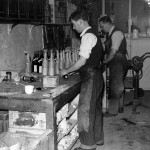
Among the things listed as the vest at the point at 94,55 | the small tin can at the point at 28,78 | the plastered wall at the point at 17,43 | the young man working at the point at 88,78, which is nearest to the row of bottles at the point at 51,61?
the plastered wall at the point at 17,43

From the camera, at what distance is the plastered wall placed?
372 centimetres

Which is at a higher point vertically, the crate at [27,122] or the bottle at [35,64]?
the bottle at [35,64]

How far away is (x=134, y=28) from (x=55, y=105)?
5795 mm

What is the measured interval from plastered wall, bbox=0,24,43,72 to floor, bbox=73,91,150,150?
1583 millimetres

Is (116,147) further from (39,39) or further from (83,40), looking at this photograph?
(39,39)

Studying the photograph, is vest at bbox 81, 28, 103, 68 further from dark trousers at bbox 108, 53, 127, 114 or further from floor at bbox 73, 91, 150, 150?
dark trousers at bbox 108, 53, 127, 114

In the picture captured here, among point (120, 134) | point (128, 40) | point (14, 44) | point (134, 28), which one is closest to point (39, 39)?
point (14, 44)

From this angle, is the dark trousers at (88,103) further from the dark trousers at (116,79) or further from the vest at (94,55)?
the dark trousers at (116,79)

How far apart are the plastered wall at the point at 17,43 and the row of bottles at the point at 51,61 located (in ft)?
0.57

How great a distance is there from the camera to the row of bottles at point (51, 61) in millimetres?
3988

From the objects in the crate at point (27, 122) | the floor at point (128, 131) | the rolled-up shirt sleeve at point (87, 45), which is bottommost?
the floor at point (128, 131)

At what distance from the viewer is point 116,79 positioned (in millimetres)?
5230

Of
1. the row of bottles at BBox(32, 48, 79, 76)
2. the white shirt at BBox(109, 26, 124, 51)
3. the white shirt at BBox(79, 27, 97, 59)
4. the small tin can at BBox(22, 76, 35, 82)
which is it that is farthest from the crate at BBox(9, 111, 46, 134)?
the white shirt at BBox(109, 26, 124, 51)

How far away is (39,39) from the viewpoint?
4828mm
